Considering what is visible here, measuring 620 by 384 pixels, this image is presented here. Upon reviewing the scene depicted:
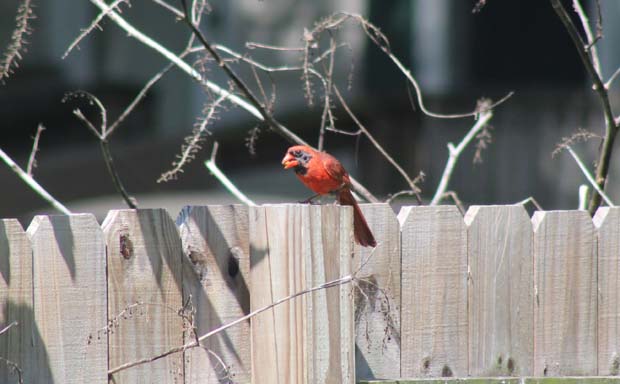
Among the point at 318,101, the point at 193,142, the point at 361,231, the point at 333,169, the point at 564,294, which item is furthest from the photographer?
the point at 318,101

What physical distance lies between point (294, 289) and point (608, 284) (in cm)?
103

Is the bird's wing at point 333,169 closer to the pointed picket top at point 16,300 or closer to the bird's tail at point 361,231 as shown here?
the bird's tail at point 361,231

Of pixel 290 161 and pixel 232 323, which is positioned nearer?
pixel 232 323

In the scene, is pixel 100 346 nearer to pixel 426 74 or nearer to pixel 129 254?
pixel 129 254

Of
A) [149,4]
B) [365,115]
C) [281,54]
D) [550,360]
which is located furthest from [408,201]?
[550,360]

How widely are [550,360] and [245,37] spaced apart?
25.6 feet

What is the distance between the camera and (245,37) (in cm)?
Result: 1038

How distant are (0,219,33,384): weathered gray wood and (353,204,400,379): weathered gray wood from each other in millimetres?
931

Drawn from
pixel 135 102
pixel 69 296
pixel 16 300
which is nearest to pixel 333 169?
pixel 135 102

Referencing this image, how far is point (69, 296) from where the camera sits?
2652mm

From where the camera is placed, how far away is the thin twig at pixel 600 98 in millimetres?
3121

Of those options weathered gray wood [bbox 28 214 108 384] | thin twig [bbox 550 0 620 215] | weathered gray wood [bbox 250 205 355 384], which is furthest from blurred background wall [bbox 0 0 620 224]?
weathered gray wood [bbox 28 214 108 384]

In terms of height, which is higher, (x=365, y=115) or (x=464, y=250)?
(x=365, y=115)

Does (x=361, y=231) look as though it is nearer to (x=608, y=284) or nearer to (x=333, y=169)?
(x=333, y=169)
